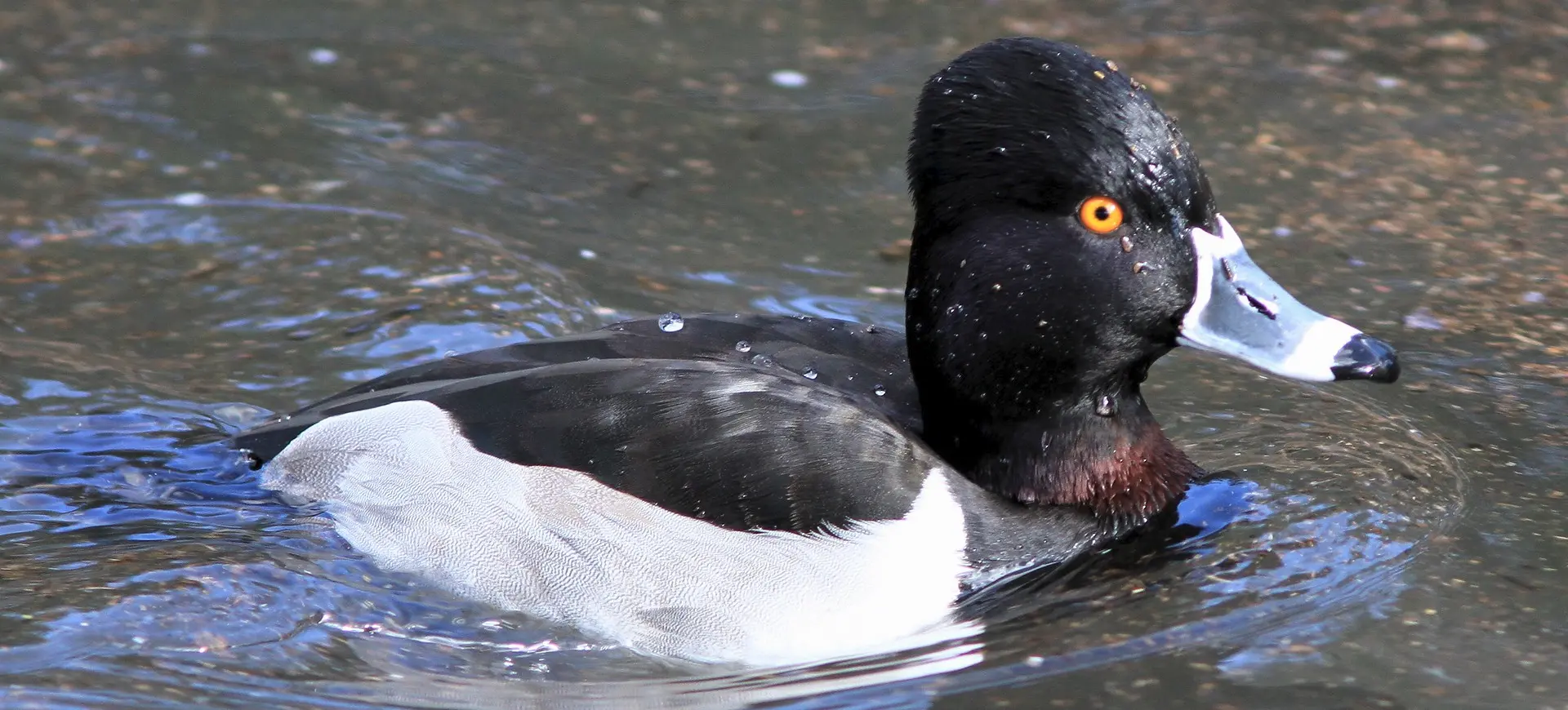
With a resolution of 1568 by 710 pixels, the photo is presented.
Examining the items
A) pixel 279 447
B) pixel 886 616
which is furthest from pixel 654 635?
pixel 279 447

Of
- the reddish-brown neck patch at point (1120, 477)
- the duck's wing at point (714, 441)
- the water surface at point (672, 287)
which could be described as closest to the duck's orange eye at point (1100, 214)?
the reddish-brown neck patch at point (1120, 477)

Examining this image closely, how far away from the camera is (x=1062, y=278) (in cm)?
452

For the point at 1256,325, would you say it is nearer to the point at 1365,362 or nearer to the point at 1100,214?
the point at 1365,362

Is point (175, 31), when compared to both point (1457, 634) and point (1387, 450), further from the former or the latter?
point (1457, 634)

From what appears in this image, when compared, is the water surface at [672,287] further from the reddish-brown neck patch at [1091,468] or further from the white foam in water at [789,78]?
the reddish-brown neck patch at [1091,468]

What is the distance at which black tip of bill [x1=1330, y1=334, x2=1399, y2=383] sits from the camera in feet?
14.5

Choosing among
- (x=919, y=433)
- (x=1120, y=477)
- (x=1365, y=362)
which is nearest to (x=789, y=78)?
(x=919, y=433)

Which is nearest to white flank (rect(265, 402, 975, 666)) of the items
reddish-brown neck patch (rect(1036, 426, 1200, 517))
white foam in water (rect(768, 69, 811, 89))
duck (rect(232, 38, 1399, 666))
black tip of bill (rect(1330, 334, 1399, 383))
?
duck (rect(232, 38, 1399, 666))

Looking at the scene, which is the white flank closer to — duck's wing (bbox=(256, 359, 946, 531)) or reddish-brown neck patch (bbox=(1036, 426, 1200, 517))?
duck's wing (bbox=(256, 359, 946, 531))

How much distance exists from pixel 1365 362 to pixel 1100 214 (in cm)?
76

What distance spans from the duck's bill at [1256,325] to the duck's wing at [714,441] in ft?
2.63

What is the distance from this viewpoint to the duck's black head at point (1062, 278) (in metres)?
4.39

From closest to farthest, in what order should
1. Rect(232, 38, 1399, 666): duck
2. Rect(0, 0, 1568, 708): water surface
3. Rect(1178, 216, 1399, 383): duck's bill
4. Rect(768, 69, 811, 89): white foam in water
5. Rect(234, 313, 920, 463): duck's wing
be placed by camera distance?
Rect(0, 0, 1568, 708): water surface, Rect(232, 38, 1399, 666): duck, Rect(1178, 216, 1399, 383): duck's bill, Rect(234, 313, 920, 463): duck's wing, Rect(768, 69, 811, 89): white foam in water

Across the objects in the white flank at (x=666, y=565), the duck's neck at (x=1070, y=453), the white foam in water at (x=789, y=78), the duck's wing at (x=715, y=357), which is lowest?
the white flank at (x=666, y=565)
